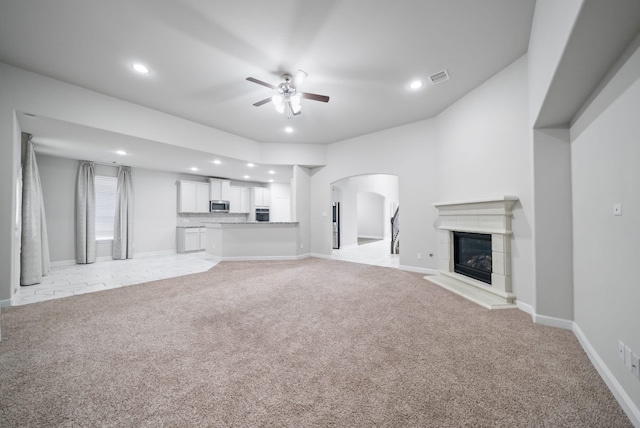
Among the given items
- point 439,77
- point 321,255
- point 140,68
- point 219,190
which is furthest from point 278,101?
point 219,190

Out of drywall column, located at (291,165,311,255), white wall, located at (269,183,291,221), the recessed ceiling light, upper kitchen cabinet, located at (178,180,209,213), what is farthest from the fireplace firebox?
upper kitchen cabinet, located at (178,180,209,213)

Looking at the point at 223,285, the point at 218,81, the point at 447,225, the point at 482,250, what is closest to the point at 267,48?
the point at 218,81

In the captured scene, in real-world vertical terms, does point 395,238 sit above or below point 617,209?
below

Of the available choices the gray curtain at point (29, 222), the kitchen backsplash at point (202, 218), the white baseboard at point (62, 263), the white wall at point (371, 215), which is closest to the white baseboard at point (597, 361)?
the gray curtain at point (29, 222)

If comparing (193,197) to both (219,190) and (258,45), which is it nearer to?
(219,190)

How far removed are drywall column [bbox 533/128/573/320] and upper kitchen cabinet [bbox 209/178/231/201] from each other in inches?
339

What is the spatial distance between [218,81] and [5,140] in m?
2.81

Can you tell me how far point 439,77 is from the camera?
11.0 ft

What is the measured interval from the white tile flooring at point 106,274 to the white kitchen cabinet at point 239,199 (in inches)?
109

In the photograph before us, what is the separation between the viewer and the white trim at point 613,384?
1297 mm

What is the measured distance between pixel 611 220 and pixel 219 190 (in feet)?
30.1

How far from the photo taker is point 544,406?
4.57ft

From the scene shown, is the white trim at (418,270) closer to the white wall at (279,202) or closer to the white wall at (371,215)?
the white wall at (279,202)

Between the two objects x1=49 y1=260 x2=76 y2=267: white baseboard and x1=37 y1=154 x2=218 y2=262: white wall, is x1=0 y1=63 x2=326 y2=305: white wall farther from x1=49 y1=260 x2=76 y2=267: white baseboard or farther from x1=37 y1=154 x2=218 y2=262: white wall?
x1=37 y1=154 x2=218 y2=262: white wall
